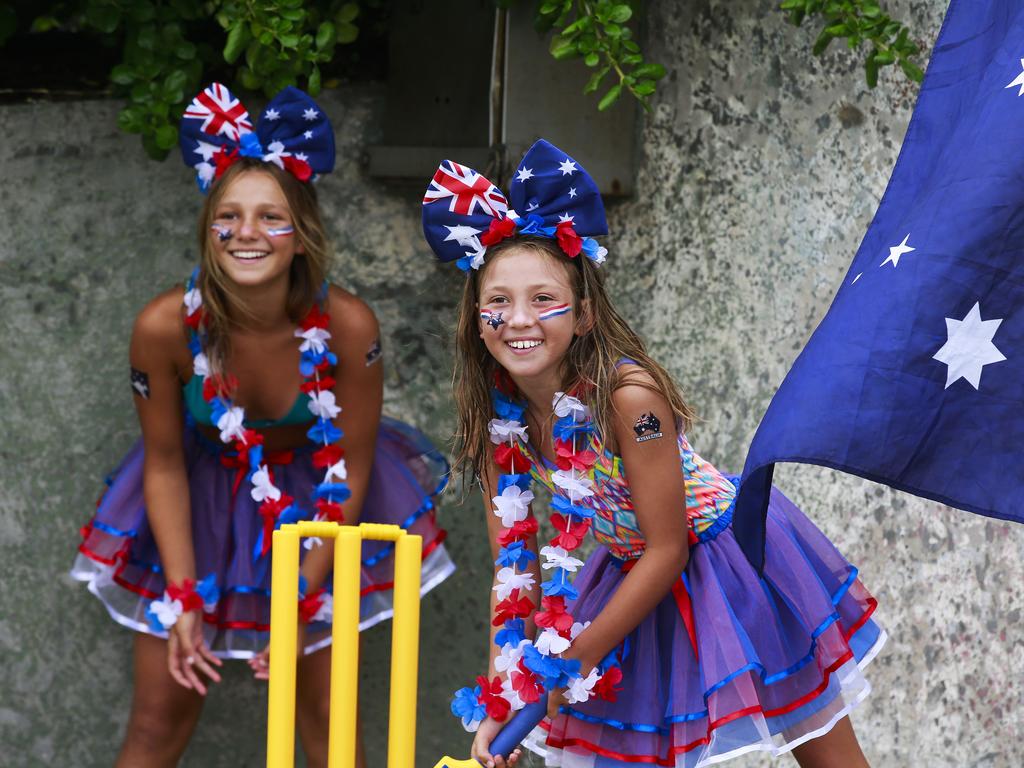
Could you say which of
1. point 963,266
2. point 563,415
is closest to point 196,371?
point 563,415

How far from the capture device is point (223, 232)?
318cm

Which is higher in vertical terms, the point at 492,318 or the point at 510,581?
the point at 492,318

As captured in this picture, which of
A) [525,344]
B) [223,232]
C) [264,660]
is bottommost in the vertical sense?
[264,660]

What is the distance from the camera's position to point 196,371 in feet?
10.6

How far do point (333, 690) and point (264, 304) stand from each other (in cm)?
106

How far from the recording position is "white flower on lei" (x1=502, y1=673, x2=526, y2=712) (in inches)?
101

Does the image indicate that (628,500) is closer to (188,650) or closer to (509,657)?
(509,657)

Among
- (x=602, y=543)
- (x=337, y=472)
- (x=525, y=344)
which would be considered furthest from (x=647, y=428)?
(x=337, y=472)

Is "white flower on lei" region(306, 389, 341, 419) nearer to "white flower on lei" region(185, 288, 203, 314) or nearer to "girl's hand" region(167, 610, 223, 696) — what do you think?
"white flower on lei" region(185, 288, 203, 314)

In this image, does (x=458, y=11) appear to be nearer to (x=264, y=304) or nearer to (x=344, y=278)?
(x=344, y=278)

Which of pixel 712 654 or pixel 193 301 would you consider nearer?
pixel 712 654

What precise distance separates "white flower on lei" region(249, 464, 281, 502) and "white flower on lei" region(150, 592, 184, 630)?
29 cm

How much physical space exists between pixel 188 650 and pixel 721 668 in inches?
49.8

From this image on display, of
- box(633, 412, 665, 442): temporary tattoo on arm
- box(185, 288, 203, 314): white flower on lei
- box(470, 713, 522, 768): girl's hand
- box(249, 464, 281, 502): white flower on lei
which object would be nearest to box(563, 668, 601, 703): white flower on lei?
box(470, 713, 522, 768): girl's hand
